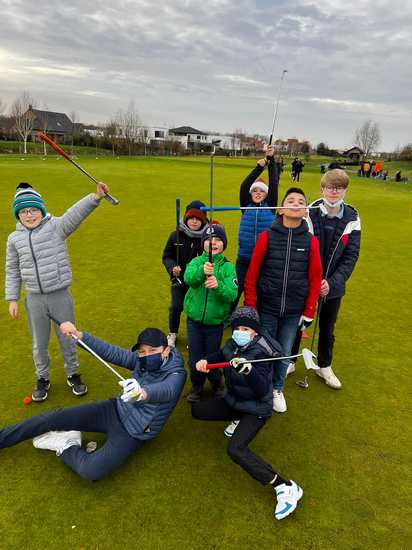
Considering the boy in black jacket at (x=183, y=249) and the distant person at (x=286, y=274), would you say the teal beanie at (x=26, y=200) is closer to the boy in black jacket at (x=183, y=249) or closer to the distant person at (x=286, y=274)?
the boy in black jacket at (x=183, y=249)

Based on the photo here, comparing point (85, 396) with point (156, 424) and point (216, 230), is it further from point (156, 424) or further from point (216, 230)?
point (216, 230)

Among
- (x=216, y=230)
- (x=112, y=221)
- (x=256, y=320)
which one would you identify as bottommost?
(x=112, y=221)

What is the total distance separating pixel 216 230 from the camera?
3879 millimetres

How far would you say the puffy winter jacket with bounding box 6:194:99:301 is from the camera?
3602 millimetres

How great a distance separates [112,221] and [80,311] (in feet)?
22.4

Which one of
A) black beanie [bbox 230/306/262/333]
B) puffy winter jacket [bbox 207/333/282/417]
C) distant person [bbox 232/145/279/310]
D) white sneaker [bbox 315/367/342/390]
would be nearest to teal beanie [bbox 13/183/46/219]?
black beanie [bbox 230/306/262/333]

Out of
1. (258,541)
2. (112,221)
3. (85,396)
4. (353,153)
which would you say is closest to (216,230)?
(85,396)

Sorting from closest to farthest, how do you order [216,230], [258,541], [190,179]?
[258,541] → [216,230] → [190,179]

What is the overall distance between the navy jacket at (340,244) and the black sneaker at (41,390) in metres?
3.23

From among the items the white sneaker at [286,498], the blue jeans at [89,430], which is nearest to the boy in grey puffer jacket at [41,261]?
the blue jeans at [89,430]

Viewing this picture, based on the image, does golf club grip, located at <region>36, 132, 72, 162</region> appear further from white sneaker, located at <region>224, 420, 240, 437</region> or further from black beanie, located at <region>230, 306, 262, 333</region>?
white sneaker, located at <region>224, 420, 240, 437</region>

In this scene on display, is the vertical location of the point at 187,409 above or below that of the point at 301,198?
below

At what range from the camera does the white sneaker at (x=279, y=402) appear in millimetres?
4018

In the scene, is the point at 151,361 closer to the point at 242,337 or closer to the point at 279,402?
the point at 242,337
